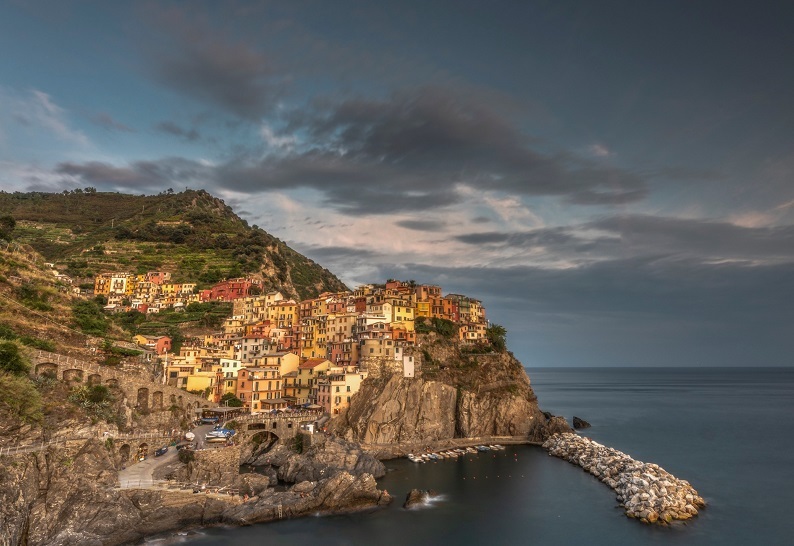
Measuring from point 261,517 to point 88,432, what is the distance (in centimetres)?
1639

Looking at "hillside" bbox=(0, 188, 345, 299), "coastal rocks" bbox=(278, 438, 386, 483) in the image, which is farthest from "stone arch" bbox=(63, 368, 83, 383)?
"hillside" bbox=(0, 188, 345, 299)

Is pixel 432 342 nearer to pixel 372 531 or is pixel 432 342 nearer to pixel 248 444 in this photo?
pixel 248 444

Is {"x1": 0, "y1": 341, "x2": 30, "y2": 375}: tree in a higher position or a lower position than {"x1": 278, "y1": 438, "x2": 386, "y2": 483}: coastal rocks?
higher

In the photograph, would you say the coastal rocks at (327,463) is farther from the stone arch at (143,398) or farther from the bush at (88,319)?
the bush at (88,319)

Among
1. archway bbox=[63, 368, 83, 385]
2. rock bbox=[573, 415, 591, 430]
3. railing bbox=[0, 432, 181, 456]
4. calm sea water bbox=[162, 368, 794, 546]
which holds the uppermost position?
archway bbox=[63, 368, 83, 385]

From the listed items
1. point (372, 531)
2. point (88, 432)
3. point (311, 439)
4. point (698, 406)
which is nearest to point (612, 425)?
point (698, 406)

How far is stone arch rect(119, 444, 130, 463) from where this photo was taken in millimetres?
49181

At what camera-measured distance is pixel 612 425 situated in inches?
4028

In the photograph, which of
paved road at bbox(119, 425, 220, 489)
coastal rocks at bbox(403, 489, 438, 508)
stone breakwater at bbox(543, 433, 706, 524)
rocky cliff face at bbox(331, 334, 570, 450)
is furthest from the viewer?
rocky cliff face at bbox(331, 334, 570, 450)

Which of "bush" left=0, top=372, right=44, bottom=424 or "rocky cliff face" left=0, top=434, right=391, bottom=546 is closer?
"rocky cliff face" left=0, top=434, right=391, bottom=546

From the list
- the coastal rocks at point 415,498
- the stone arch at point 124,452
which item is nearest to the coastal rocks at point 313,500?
the coastal rocks at point 415,498

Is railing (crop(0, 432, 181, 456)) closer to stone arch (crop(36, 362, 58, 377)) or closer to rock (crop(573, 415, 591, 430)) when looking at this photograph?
stone arch (crop(36, 362, 58, 377))

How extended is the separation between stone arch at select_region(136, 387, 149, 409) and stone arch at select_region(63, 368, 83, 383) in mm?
6461

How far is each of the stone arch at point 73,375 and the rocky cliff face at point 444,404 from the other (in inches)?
1171
